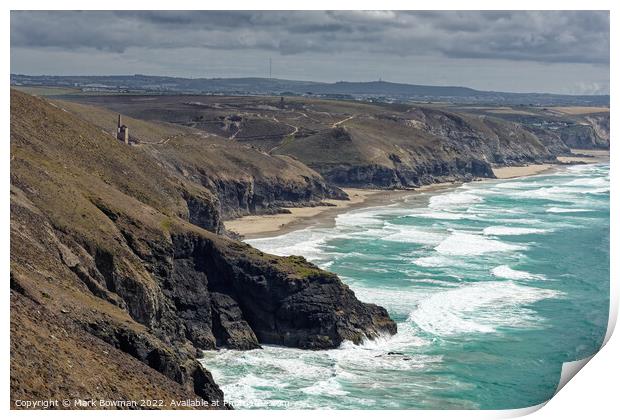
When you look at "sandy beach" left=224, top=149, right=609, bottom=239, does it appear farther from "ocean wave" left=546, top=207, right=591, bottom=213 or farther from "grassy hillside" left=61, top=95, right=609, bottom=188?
"ocean wave" left=546, top=207, right=591, bottom=213

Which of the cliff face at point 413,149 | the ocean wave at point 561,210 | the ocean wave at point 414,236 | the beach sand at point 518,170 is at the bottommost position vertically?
the beach sand at point 518,170

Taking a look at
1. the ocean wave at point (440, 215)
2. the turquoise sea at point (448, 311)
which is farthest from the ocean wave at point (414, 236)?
the ocean wave at point (440, 215)

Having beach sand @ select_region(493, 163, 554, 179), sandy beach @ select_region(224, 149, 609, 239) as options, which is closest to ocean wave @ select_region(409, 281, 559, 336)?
sandy beach @ select_region(224, 149, 609, 239)

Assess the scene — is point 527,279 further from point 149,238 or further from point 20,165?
point 20,165

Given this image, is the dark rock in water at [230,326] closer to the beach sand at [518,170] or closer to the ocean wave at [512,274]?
the ocean wave at [512,274]

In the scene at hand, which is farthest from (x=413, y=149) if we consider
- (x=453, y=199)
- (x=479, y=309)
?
(x=479, y=309)

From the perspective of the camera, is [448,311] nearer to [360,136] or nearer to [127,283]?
[127,283]
